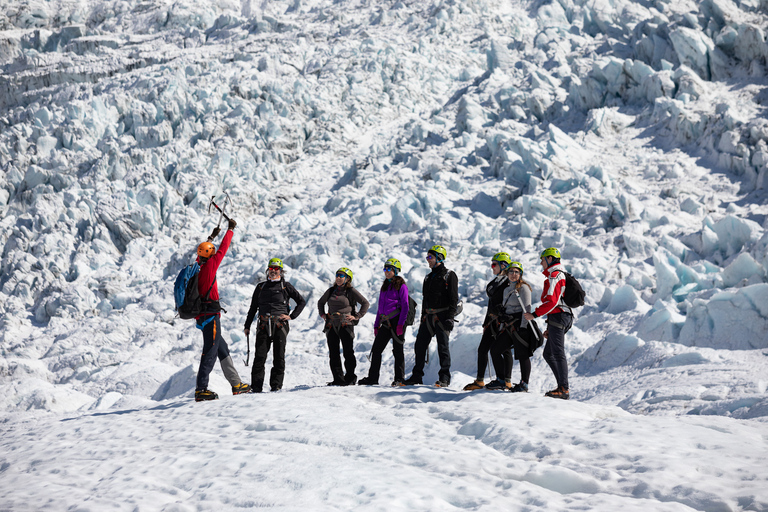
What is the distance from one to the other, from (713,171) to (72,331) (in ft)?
67.5

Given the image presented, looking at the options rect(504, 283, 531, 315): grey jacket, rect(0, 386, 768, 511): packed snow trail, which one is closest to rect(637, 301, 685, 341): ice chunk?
rect(504, 283, 531, 315): grey jacket

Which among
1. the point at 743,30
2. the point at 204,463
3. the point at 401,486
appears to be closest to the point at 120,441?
the point at 204,463

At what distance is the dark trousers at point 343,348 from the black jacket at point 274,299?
581 mm

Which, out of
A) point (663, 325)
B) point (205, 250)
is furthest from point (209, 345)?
point (663, 325)

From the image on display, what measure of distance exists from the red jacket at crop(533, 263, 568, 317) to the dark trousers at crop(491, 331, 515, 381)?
1.78 feet

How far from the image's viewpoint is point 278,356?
6.72 m

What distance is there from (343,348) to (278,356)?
79 centimetres

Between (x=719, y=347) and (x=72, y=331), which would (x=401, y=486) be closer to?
(x=719, y=347)

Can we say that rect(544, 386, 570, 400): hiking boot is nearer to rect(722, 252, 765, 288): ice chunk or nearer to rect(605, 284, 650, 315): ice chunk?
rect(605, 284, 650, 315): ice chunk

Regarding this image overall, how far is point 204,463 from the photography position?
407 cm

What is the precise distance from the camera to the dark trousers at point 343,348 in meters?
6.87

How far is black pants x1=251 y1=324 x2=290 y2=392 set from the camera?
6.62 meters

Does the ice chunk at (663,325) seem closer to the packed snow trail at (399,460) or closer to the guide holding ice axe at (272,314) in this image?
the packed snow trail at (399,460)

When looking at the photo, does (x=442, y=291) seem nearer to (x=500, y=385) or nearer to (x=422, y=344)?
(x=422, y=344)
